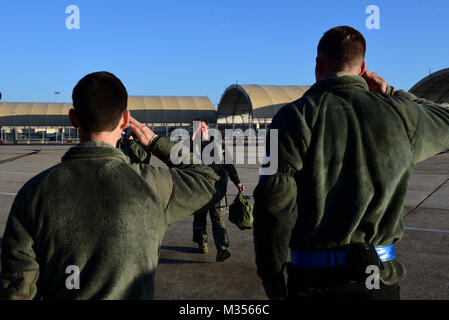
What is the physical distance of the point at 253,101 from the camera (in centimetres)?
3994

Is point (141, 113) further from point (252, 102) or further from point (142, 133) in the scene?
point (142, 133)

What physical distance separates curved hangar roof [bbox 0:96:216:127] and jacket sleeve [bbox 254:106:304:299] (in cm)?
5005

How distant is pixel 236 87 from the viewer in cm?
4112

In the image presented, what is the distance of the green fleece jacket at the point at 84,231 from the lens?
1.53m

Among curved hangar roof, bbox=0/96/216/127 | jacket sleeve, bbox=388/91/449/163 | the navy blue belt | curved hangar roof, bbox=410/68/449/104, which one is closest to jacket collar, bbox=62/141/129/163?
the navy blue belt

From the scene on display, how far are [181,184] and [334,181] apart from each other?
2.42 ft

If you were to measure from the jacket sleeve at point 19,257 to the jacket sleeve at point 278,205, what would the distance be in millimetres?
986

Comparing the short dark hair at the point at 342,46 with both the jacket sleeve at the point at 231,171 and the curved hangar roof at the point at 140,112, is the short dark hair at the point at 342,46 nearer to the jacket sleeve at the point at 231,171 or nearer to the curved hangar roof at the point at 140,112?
the jacket sleeve at the point at 231,171

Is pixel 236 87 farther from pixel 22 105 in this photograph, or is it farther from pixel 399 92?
pixel 399 92

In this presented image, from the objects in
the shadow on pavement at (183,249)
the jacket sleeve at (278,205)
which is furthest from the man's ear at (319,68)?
the shadow on pavement at (183,249)

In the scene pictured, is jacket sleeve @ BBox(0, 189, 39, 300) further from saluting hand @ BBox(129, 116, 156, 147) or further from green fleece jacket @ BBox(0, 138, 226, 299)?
saluting hand @ BBox(129, 116, 156, 147)

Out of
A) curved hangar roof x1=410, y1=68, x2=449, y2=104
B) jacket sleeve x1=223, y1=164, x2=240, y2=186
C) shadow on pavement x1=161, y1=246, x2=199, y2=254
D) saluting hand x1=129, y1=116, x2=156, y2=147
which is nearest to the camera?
saluting hand x1=129, y1=116, x2=156, y2=147

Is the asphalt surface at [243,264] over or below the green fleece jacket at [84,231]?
below

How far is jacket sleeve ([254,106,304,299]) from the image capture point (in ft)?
6.28
